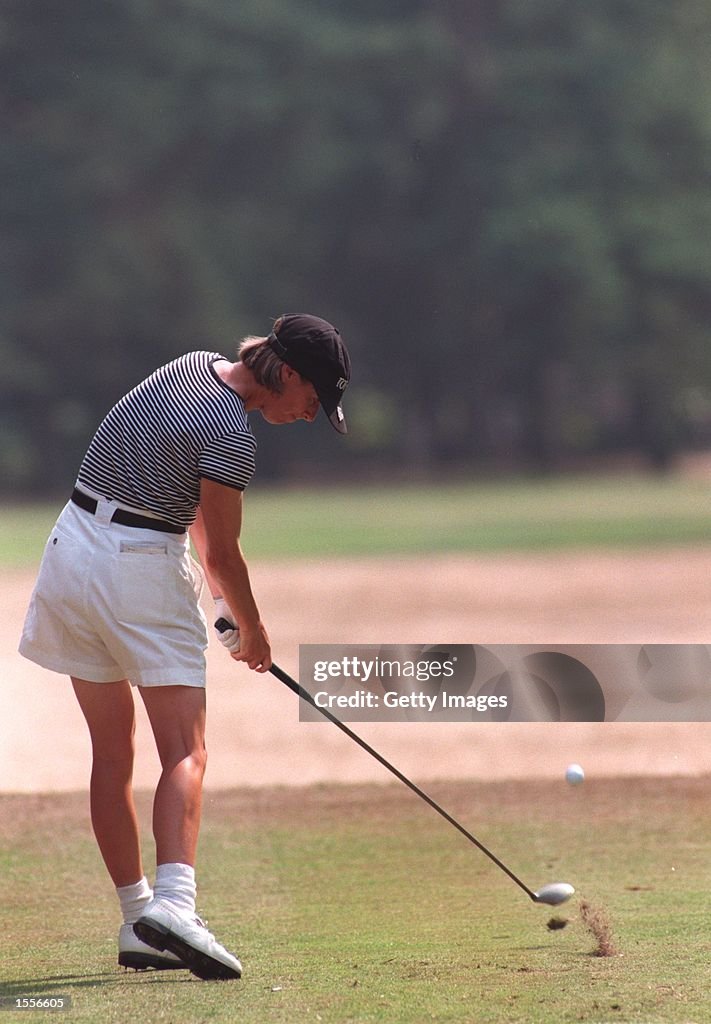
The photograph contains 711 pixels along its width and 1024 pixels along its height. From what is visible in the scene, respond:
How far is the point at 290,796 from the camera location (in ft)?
18.0

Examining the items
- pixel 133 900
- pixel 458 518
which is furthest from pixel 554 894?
pixel 458 518

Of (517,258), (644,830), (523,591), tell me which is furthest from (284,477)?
(644,830)

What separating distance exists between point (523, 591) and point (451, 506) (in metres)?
13.0

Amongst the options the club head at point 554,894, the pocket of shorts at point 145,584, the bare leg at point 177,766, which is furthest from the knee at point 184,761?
the club head at point 554,894

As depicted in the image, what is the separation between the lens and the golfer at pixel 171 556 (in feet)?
10.0

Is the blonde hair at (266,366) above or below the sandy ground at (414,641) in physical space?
below

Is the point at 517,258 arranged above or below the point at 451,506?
above

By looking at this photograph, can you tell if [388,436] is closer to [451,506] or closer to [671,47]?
[451,506]

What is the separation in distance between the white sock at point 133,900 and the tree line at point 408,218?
25694mm

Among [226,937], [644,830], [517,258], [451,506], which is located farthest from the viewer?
[517,258]

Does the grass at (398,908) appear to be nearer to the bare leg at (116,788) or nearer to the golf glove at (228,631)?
the bare leg at (116,788)

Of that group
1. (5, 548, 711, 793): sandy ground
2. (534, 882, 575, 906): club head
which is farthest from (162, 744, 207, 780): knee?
(5, 548, 711, 793): sandy ground

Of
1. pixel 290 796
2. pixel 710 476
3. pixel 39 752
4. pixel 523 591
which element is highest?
pixel 710 476

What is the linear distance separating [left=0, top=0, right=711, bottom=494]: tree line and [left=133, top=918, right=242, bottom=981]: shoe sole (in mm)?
25972
